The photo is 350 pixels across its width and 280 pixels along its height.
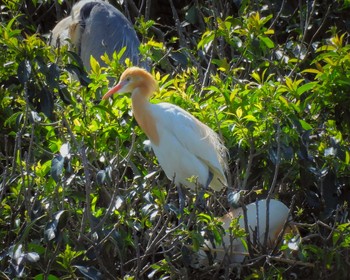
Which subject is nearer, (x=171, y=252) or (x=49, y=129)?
(x=171, y=252)

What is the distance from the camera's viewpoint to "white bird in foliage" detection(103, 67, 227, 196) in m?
4.52

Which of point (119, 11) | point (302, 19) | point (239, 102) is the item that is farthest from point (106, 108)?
point (119, 11)

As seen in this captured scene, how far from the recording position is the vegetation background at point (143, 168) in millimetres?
3980

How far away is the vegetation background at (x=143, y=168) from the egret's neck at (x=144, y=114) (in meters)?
0.07

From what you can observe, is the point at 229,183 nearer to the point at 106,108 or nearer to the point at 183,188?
the point at 183,188

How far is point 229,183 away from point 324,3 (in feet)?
6.83

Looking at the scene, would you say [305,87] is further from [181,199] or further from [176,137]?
[181,199]

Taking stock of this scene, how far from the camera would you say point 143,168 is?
461 cm

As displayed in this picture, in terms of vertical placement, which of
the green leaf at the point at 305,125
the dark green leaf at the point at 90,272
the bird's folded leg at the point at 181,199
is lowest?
the bird's folded leg at the point at 181,199

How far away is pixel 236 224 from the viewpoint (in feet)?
13.0

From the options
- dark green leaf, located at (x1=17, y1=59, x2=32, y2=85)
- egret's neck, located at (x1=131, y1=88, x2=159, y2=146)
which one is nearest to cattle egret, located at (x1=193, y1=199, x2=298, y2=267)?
egret's neck, located at (x1=131, y1=88, x2=159, y2=146)

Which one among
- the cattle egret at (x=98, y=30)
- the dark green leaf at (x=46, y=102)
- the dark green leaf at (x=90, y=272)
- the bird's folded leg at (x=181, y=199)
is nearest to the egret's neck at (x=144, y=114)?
the bird's folded leg at (x=181, y=199)

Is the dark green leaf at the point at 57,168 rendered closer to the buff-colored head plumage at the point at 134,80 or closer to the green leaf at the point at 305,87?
the buff-colored head plumage at the point at 134,80

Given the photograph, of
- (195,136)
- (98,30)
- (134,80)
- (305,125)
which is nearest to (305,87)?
(305,125)
